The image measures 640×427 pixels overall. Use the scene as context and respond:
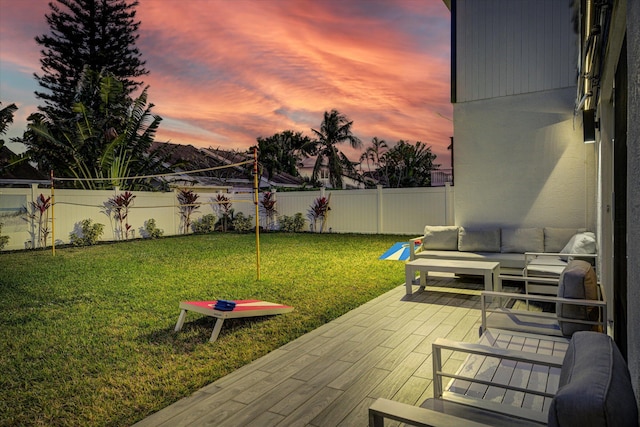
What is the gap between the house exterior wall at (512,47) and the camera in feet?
23.9

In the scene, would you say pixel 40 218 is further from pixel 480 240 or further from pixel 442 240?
pixel 480 240

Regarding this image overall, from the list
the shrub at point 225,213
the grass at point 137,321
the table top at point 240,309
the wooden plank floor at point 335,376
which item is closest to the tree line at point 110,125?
the shrub at point 225,213

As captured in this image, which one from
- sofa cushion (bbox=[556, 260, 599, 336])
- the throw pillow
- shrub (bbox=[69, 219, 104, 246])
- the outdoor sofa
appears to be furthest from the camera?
shrub (bbox=[69, 219, 104, 246])

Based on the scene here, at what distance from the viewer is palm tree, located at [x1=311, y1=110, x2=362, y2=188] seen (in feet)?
82.6

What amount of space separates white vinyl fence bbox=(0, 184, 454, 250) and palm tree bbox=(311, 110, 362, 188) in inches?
342

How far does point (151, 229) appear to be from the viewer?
1516 cm

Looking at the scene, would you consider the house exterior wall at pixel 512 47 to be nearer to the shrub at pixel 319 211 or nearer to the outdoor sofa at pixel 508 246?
the outdoor sofa at pixel 508 246

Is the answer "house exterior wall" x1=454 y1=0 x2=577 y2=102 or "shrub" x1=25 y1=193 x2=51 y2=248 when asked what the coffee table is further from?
"shrub" x1=25 y1=193 x2=51 y2=248

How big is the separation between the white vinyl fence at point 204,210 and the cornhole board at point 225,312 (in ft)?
21.1

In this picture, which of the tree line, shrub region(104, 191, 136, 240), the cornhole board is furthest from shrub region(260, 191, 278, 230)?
the cornhole board

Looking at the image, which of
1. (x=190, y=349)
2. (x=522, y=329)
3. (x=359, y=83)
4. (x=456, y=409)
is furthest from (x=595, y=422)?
(x=359, y=83)

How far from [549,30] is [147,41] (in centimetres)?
2107

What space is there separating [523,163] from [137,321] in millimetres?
6926

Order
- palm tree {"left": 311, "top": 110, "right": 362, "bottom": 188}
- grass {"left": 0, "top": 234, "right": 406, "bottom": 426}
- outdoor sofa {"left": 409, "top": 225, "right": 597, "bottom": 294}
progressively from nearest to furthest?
grass {"left": 0, "top": 234, "right": 406, "bottom": 426} → outdoor sofa {"left": 409, "top": 225, "right": 597, "bottom": 294} → palm tree {"left": 311, "top": 110, "right": 362, "bottom": 188}
